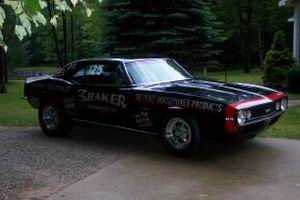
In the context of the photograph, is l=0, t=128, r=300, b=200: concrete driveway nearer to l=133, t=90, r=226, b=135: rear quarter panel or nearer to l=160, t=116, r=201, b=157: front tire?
l=160, t=116, r=201, b=157: front tire

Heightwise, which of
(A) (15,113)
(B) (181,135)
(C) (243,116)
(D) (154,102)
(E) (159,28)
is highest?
(E) (159,28)

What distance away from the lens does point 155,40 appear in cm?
1814

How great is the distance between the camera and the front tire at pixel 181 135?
7020 millimetres

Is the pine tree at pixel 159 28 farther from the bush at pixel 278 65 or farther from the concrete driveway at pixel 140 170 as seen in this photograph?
the concrete driveway at pixel 140 170

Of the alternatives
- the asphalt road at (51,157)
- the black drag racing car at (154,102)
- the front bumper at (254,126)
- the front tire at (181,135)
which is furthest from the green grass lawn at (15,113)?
the front bumper at (254,126)

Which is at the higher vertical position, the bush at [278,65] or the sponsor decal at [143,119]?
the bush at [278,65]

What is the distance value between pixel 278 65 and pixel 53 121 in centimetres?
1104

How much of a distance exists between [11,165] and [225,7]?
35.5m

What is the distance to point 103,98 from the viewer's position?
8.11 metres

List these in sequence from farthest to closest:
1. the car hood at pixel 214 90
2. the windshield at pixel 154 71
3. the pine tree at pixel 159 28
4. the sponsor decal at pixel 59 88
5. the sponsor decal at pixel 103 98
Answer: the pine tree at pixel 159 28 → the sponsor decal at pixel 59 88 → the windshield at pixel 154 71 → the sponsor decal at pixel 103 98 → the car hood at pixel 214 90

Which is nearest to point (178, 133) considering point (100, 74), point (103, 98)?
point (103, 98)

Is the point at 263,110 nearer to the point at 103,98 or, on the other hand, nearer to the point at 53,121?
the point at 103,98

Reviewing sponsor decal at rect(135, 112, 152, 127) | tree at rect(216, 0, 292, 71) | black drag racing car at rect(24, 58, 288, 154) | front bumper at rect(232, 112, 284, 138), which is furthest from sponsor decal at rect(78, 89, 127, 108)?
tree at rect(216, 0, 292, 71)

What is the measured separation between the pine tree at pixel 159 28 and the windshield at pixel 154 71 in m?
9.23
